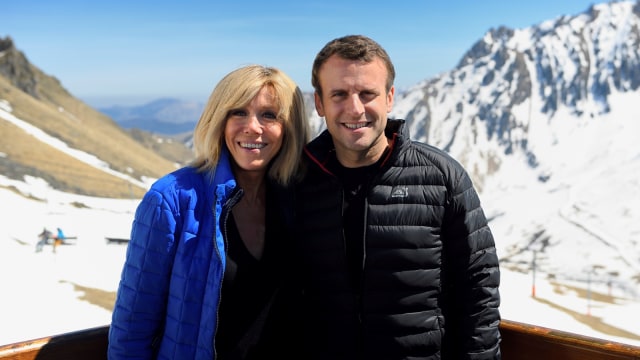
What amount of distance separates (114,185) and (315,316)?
77456mm

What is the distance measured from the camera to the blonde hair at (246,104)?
422cm

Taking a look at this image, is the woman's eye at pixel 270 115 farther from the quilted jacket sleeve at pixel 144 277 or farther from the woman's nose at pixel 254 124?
the quilted jacket sleeve at pixel 144 277

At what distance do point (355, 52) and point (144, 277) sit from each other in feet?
7.61

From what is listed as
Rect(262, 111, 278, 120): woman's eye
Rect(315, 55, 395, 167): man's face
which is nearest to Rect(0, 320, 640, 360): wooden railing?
Rect(315, 55, 395, 167): man's face

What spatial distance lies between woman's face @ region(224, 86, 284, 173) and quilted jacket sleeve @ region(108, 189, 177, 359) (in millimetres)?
768

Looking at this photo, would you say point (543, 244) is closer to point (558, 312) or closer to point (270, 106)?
point (558, 312)

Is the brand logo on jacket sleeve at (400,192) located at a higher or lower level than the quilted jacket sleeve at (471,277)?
higher

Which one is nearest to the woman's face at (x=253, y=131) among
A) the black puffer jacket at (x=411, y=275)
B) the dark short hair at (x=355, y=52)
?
the dark short hair at (x=355, y=52)

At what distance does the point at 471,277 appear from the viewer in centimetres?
416

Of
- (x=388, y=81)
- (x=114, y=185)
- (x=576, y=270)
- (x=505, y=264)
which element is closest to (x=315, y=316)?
(x=388, y=81)

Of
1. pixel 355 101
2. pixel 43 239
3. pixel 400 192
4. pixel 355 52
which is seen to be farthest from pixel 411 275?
pixel 43 239

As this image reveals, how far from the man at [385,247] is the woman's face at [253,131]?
1.55 ft

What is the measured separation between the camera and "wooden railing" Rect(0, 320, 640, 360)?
375 cm

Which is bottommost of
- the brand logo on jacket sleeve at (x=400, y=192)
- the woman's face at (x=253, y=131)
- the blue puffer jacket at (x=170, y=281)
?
the blue puffer jacket at (x=170, y=281)
